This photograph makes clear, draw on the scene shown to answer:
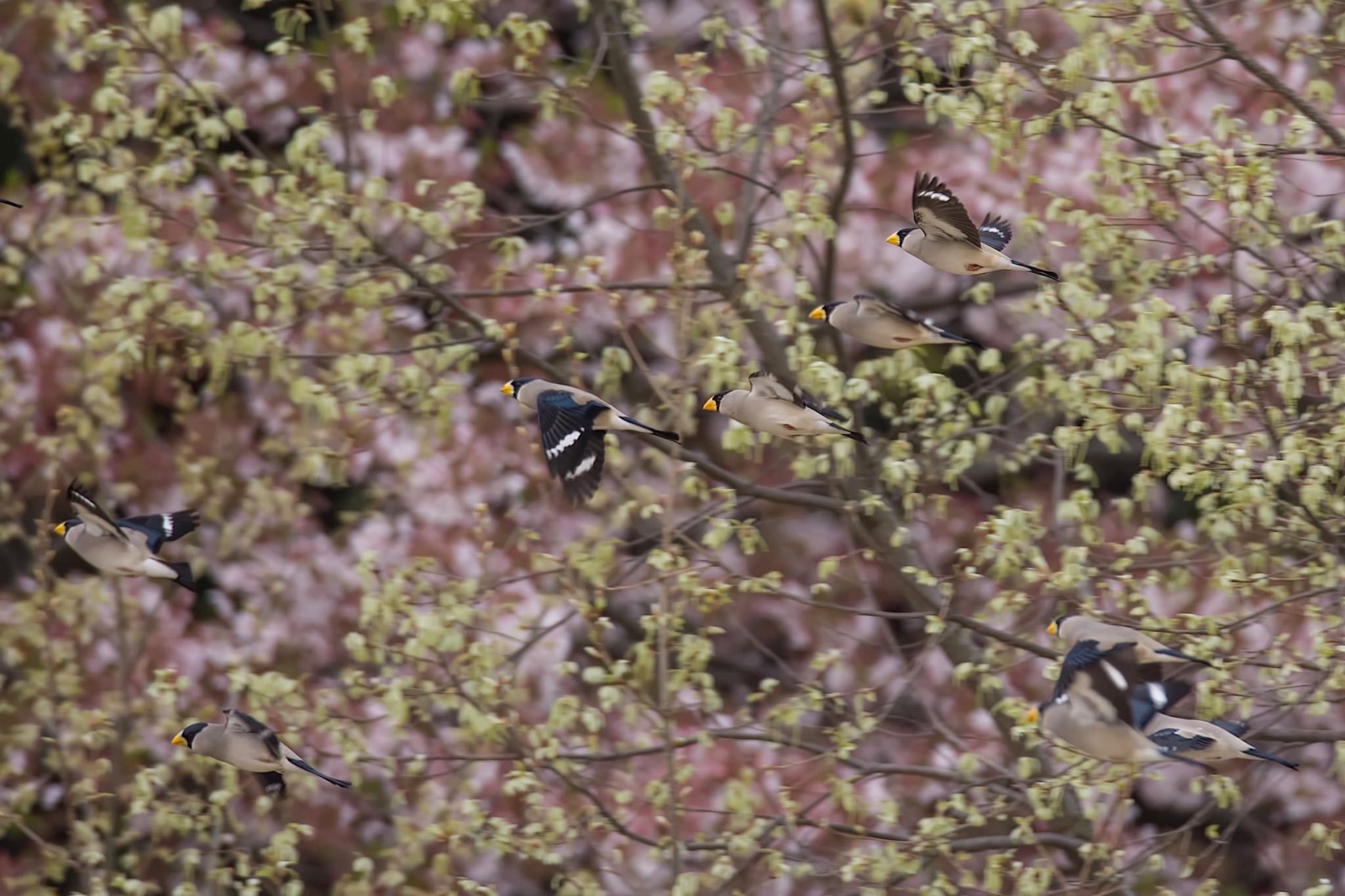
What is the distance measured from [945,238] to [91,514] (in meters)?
2.33

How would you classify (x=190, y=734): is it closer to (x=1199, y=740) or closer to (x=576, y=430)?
(x=576, y=430)

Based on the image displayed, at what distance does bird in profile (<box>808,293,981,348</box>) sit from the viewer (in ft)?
15.0

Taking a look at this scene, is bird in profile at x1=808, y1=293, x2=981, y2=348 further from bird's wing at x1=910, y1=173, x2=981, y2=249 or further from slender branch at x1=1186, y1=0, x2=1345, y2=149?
slender branch at x1=1186, y1=0, x2=1345, y2=149

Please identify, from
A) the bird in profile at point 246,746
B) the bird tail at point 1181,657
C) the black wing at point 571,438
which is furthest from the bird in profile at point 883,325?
the bird in profile at point 246,746

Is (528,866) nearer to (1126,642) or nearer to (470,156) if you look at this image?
(470,156)

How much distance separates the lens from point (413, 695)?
5.49 meters

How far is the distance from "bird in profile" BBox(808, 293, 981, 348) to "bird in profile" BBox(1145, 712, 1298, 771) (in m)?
1.07

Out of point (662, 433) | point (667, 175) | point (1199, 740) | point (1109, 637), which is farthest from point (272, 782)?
point (1199, 740)

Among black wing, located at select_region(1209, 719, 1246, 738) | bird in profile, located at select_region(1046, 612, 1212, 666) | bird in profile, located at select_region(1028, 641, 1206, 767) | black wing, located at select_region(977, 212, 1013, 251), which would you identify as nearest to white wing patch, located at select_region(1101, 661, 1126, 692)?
bird in profile, located at select_region(1028, 641, 1206, 767)

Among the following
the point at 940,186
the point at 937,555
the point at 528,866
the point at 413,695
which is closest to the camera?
the point at 940,186

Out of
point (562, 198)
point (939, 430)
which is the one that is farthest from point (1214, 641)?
point (562, 198)

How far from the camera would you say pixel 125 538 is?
496 cm

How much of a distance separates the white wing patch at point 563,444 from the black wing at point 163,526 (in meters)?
1.20

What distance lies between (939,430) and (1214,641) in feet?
4.22
